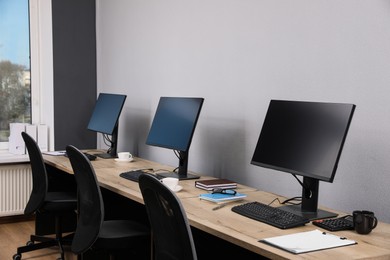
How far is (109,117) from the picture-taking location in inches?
165

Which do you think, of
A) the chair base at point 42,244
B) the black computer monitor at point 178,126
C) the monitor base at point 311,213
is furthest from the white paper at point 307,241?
the chair base at point 42,244

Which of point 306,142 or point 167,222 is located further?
point 306,142

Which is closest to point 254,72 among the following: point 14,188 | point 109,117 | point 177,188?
point 177,188

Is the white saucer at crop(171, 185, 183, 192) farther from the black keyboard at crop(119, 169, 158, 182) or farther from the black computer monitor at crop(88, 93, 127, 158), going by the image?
the black computer monitor at crop(88, 93, 127, 158)

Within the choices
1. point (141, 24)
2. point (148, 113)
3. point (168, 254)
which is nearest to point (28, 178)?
point (148, 113)

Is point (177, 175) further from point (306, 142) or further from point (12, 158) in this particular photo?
point (12, 158)

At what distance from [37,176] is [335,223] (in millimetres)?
2307

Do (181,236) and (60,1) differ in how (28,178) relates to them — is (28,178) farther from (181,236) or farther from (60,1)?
(181,236)

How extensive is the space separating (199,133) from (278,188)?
0.86 m

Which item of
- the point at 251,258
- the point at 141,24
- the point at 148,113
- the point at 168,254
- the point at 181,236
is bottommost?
the point at 251,258

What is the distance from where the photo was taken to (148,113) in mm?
4266

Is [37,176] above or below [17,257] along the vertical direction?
above

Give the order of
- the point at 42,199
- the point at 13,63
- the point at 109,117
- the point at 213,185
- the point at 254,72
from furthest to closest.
Result: 1. the point at 13,63
2. the point at 109,117
3. the point at 42,199
4. the point at 254,72
5. the point at 213,185

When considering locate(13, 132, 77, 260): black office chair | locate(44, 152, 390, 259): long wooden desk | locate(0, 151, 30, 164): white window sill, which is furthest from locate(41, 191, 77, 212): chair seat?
locate(0, 151, 30, 164): white window sill
